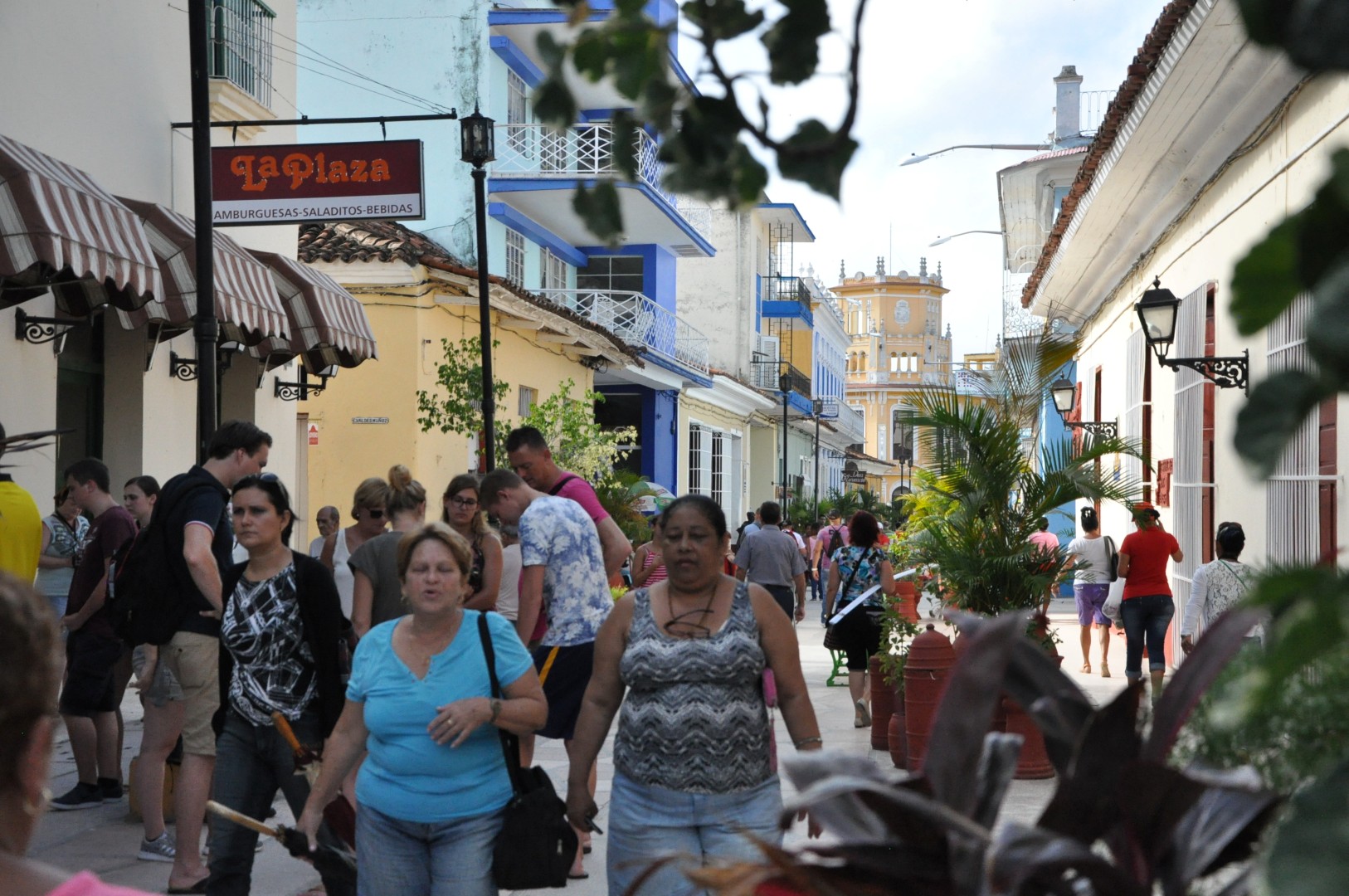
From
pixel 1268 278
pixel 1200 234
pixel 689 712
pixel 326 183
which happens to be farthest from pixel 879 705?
pixel 1268 278

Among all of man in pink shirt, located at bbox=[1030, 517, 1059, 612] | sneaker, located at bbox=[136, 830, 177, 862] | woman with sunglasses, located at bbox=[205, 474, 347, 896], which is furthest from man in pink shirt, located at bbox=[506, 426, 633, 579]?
man in pink shirt, located at bbox=[1030, 517, 1059, 612]

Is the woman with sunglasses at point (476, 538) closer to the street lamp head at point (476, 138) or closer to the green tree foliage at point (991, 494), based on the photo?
the green tree foliage at point (991, 494)

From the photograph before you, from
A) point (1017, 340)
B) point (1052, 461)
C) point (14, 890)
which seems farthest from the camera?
point (1017, 340)

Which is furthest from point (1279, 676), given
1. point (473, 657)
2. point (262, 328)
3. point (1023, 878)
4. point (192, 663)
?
point (262, 328)

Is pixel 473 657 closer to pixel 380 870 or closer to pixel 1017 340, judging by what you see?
pixel 380 870

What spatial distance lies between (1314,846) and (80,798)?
811 centimetres

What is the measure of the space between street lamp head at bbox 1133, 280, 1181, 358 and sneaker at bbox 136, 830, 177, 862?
7777 millimetres

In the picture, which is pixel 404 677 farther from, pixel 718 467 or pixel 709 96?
pixel 718 467

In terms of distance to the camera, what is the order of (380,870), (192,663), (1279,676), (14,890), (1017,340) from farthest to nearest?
(1017,340) → (192,663) → (380,870) → (14,890) → (1279,676)

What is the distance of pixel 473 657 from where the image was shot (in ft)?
15.3

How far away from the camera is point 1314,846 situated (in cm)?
96

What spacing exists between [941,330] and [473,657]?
12671 centimetres

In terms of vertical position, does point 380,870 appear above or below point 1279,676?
below

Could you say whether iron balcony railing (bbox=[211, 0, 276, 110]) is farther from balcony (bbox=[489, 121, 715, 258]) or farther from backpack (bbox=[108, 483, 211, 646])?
balcony (bbox=[489, 121, 715, 258])
